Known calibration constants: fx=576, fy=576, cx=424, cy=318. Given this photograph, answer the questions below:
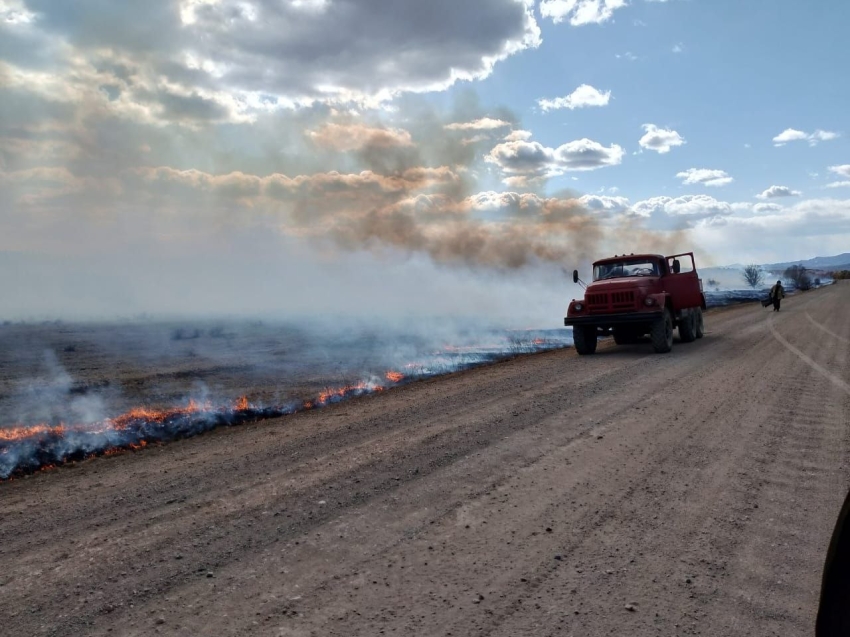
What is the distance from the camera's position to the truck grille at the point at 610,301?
14.5m

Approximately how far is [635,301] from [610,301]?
1.97 feet

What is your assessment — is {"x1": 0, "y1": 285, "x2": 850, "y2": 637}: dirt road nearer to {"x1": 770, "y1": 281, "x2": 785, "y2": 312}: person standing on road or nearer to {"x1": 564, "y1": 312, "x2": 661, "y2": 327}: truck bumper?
{"x1": 564, "y1": 312, "x2": 661, "y2": 327}: truck bumper

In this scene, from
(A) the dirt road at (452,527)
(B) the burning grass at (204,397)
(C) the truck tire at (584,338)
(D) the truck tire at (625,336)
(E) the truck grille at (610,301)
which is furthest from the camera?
(D) the truck tire at (625,336)

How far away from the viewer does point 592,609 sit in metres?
3.33

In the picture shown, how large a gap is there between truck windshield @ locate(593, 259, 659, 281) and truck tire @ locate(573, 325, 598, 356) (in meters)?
1.76


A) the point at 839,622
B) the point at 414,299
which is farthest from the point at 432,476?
the point at 414,299

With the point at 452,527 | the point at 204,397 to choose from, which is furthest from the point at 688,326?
the point at 452,527

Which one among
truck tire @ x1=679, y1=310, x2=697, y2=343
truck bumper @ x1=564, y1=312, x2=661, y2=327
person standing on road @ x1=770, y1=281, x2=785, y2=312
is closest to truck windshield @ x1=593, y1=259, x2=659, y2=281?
truck bumper @ x1=564, y1=312, x2=661, y2=327

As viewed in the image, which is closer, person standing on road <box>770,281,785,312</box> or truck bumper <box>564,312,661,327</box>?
truck bumper <box>564,312,661,327</box>

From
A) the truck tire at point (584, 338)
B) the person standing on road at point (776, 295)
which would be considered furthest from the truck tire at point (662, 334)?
the person standing on road at point (776, 295)

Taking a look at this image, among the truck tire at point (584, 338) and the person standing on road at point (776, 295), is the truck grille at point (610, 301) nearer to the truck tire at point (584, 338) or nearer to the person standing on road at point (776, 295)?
the truck tire at point (584, 338)

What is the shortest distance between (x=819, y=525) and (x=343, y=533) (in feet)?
11.9

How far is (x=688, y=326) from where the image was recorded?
17.0 m

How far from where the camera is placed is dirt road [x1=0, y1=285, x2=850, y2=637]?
3.36 meters
